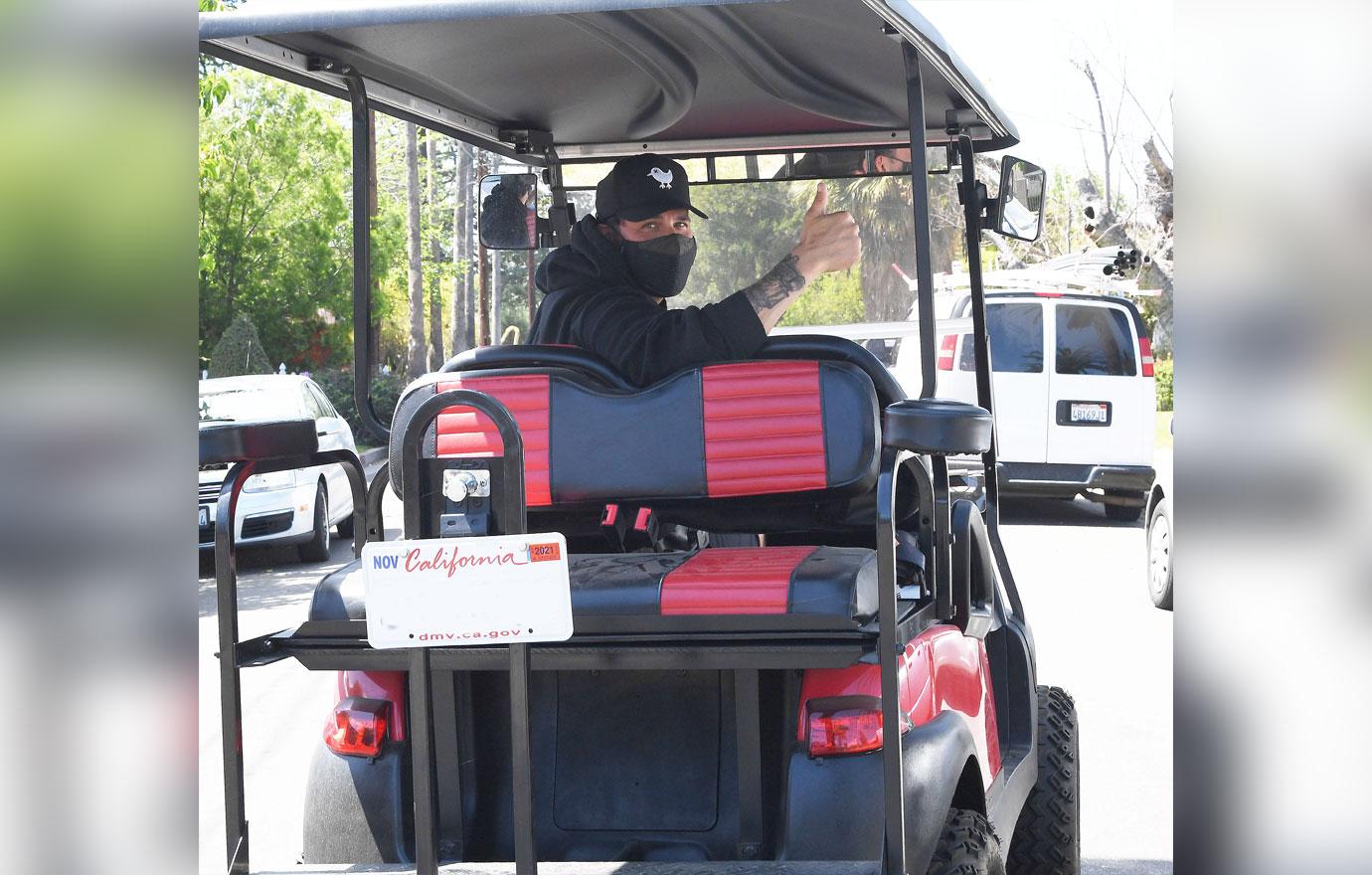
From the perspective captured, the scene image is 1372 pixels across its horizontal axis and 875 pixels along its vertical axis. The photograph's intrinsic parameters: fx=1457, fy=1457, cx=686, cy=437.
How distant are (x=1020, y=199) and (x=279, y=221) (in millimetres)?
25434


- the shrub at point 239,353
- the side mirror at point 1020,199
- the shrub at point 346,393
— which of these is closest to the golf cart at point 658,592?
the side mirror at point 1020,199

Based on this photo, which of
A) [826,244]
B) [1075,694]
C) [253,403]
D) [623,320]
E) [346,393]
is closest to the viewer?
[623,320]

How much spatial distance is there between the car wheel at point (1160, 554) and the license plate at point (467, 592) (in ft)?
27.0

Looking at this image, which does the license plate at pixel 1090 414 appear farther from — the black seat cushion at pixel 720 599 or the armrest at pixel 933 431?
the armrest at pixel 933 431

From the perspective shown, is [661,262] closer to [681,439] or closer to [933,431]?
[681,439]

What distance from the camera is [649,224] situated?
4191 mm

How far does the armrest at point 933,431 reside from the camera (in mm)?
2396

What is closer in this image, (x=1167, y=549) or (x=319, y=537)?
(x=1167, y=549)

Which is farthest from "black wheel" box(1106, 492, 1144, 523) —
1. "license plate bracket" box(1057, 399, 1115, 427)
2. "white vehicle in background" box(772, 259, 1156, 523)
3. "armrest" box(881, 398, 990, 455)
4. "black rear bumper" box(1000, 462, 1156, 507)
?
"armrest" box(881, 398, 990, 455)

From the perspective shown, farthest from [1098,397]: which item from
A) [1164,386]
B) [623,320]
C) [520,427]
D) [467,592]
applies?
[1164,386]

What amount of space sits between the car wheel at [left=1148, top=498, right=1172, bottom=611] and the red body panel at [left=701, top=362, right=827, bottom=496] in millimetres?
7391
